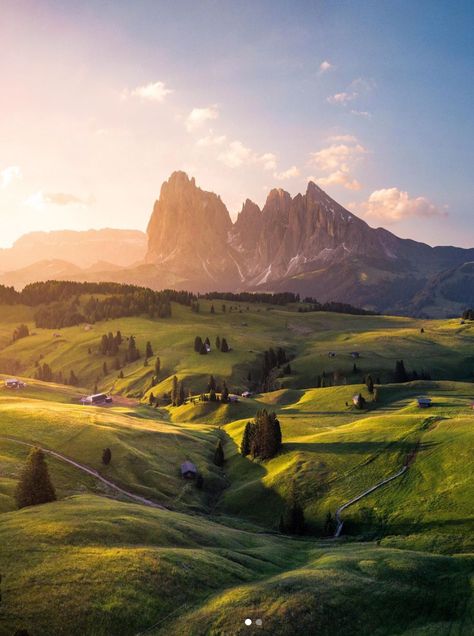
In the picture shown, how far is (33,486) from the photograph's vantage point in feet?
200

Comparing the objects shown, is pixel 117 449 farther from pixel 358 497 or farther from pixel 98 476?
pixel 358 497

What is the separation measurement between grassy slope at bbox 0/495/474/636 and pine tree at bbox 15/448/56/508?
5.04 meters

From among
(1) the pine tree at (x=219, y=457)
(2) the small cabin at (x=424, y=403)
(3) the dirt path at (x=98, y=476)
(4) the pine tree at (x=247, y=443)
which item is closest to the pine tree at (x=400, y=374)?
(2) the small cabin at (x=424, y=403)

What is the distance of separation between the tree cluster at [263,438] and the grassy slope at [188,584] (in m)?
51.4

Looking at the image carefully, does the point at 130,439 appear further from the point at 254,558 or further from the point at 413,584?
the point at 413,584

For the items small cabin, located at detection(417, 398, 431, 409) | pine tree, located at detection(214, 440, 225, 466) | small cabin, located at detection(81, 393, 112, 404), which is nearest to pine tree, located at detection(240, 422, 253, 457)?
pine tree, located at detection(214, 440, 225, 466)

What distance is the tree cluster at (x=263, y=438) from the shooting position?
351 ft

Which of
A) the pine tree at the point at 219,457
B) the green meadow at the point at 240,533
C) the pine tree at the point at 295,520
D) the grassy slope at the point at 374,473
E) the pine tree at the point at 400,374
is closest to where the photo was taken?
the green meadow at the point at 240,533

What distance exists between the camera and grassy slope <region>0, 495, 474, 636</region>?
119ft

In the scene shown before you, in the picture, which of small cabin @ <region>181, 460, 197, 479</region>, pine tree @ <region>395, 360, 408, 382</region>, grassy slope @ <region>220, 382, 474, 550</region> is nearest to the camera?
grassy slope @ <region>220, 382, 474, 550</region>

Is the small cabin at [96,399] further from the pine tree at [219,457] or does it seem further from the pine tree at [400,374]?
the pine tree at [400,374]

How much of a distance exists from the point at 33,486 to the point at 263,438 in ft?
189

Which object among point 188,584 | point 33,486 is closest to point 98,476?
point 33,486

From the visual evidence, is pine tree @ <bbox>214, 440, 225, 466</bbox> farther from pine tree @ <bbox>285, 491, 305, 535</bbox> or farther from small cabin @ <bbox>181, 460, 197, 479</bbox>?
pine tree @ <bbox>285, 491, 305, 535</bbox>
